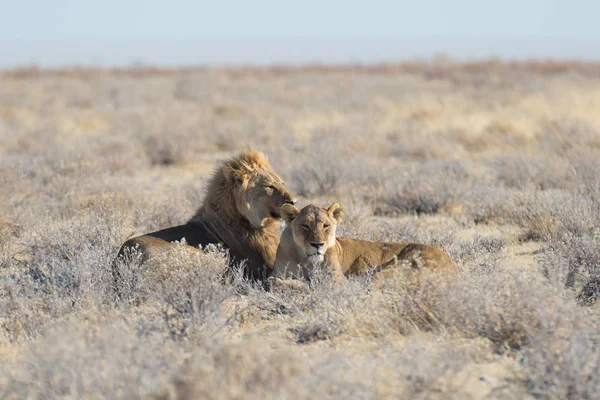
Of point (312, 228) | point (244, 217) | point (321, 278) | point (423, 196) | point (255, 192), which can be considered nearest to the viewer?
point (321, 278)

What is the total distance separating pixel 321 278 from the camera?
6.39 meters

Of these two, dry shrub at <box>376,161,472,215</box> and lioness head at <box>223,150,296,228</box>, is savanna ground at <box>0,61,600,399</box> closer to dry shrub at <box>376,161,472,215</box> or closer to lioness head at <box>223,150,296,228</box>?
dry shrub at <box>376,161,472,215</box>

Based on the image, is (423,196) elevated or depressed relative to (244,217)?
depressed

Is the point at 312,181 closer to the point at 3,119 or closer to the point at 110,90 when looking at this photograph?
the point at 3,119

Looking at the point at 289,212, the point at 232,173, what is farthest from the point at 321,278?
the point at 232,173

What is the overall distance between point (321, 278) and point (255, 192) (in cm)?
136

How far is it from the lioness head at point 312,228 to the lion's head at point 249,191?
425 millimetres

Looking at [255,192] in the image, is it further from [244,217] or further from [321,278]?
[321,278]

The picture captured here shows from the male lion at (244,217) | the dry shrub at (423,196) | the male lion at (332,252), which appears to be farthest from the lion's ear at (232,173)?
the dry shrub at (423,196)

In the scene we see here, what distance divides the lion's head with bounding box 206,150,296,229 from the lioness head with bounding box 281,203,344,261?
1.40ft

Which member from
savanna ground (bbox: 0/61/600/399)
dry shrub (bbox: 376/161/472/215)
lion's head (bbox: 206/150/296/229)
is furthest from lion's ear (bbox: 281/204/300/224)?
dry shrub (bbox: 376/161/472/215)

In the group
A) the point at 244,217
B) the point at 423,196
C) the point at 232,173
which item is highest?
the point at 232,173

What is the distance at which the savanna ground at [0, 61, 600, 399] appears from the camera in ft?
14.9

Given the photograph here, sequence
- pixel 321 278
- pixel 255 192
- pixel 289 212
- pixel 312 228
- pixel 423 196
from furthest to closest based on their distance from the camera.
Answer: pixel 423 196 → pixel 255 192 → pixel 289 212 → pixel 312 228 → pixel 321 278
